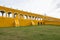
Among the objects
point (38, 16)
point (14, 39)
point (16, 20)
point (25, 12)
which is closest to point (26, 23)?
point (16, 20)

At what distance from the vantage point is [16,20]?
48.8ft

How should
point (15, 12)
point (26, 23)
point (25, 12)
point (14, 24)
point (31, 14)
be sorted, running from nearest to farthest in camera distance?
point (14, 24) → point (26, 23) → point (15, 12) → point (25, 12) → point (31, 14)

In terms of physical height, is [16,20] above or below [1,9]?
below

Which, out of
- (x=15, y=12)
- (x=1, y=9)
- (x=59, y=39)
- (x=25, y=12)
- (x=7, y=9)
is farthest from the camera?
(x=25, y=12)

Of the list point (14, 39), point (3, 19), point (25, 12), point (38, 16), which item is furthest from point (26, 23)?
point (38, 16)

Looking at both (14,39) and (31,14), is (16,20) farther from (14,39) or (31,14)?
(31,14)

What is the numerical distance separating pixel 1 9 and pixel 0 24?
707cm

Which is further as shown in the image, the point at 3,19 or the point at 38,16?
the point at 38,16

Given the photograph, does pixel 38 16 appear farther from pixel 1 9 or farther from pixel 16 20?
pixel 16 20

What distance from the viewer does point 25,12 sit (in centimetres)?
2584

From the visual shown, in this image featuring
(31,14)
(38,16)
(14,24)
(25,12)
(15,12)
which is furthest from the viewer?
(38,16)

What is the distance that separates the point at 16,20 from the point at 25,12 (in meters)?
11.1

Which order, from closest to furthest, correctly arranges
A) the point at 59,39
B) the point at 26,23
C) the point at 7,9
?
the point at 59,39, the point at 26,23, the point at 7,9

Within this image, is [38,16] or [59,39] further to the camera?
[38,16]
